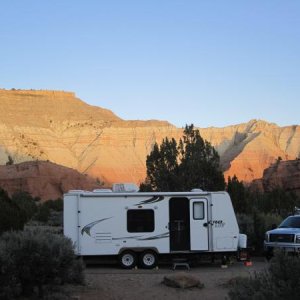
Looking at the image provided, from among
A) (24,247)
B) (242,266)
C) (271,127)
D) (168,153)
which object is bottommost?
(242,266)

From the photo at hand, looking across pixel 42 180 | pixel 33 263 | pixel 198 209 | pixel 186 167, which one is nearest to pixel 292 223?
pixel 198 209

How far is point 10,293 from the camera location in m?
9.91

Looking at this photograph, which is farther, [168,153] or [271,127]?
[271,127]

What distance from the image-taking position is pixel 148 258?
57.3ft

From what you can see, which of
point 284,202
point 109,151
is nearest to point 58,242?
point 284,202

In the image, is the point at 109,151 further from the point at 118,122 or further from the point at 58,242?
the point at 58,242

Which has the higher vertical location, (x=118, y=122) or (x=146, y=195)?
(x=118, y=122)

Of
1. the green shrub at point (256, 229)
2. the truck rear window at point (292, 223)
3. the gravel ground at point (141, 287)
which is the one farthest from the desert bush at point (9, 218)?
the green shrub at point (256, 229)

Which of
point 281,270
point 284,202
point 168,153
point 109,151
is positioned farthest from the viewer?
point 109,151

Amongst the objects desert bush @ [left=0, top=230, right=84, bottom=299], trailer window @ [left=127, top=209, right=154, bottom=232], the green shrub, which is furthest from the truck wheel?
desert bush @ [left=0, top=230, right=84, bottom=299]

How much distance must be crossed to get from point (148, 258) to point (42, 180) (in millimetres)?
61376

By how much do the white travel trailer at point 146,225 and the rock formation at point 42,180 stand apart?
58.7 metres

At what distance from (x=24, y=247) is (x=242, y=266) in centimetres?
912

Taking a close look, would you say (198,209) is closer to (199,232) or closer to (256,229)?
(199,232)
